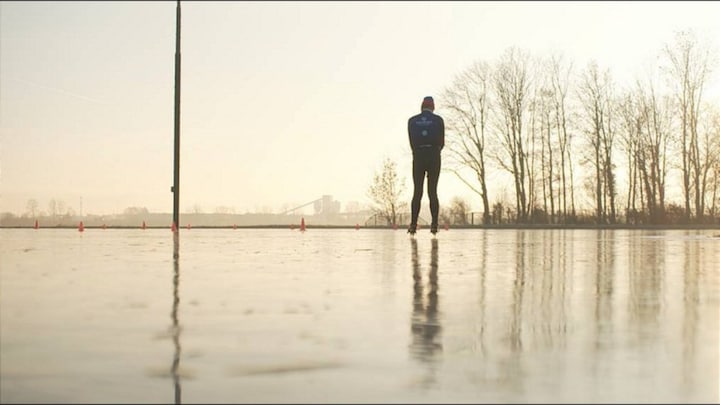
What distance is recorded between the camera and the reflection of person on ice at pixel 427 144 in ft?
58.0

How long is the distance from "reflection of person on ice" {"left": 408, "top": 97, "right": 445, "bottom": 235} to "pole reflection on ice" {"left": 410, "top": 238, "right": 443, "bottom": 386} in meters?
9.01

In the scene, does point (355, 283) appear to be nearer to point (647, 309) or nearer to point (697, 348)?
point (647, 309)

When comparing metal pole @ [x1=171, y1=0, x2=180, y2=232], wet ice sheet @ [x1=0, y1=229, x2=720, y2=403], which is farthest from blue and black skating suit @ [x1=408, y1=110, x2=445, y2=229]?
metal pole @ [x1=171, y1=0, x2=180, y2=232]

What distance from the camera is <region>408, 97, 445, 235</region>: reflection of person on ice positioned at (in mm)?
17688

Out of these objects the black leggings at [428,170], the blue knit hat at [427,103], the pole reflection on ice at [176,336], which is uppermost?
the blue knit hat at [427,103]

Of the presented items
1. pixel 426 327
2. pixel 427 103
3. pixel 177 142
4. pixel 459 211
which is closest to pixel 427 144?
pixel 427 103

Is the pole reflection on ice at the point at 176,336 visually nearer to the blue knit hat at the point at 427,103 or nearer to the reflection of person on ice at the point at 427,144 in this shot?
the reflection of person on ice at the point at 427,144

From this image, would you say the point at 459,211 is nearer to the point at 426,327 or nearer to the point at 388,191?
the point at 388,191

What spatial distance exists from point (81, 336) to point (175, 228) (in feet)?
70.0

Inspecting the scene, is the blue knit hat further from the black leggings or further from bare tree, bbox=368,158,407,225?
bare tree, bbox=368,158,407,225

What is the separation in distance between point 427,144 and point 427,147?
11 centimetres

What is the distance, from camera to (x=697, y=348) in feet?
15.5

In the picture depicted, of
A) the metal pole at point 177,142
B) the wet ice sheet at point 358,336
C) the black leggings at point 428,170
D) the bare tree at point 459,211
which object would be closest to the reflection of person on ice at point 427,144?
the black leggings at point 428,170

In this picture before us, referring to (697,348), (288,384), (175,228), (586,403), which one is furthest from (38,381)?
(175,228)
